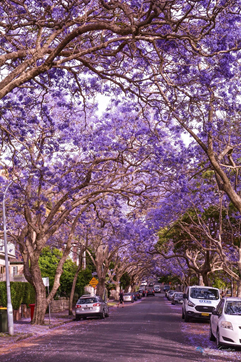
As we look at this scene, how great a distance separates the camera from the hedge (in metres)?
29.8

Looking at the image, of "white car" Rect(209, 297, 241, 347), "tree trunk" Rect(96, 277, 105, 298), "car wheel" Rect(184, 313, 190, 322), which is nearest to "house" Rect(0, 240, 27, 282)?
"tree trunk" Rect(96, 277, 105, 298)

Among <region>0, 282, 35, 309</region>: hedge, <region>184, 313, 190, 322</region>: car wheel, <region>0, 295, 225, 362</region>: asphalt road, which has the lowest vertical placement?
<region>0, 295, 225, 362</region>: asphalt road

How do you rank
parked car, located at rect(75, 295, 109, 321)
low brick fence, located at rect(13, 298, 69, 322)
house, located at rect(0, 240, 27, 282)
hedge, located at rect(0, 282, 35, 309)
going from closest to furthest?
parked car, located at rect(75, 295, 109, 321), hedge, located at rect(0, 282, 35, 309), low brick fence, located at rect(13, 298, 69, 322), house, located at rect(0, 240, 27, 282)

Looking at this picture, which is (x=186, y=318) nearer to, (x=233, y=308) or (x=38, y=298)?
(x=38, y=298)

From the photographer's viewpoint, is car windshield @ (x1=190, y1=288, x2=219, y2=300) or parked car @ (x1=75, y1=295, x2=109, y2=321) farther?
parked car @ (x1=75, y1=295, x2=109, y2=321)

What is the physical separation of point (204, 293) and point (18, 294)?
522 inches

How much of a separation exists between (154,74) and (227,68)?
187cm

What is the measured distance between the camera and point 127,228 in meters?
31.9

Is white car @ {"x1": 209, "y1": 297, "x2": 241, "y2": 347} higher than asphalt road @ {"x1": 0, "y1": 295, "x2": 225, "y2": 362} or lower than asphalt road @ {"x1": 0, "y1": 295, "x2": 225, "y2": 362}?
higher

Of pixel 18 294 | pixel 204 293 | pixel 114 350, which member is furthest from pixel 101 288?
pixel 114 350

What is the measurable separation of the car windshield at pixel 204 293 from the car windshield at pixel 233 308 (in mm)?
10426

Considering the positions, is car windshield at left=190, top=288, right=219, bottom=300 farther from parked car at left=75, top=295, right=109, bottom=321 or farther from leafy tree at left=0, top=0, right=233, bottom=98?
leafy tree at left=0, top=0, right=233, bottom=98

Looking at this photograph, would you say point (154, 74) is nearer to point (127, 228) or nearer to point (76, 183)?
point (76, 183)

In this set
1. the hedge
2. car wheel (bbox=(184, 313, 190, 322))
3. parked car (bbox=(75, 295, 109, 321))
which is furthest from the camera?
the hedge
